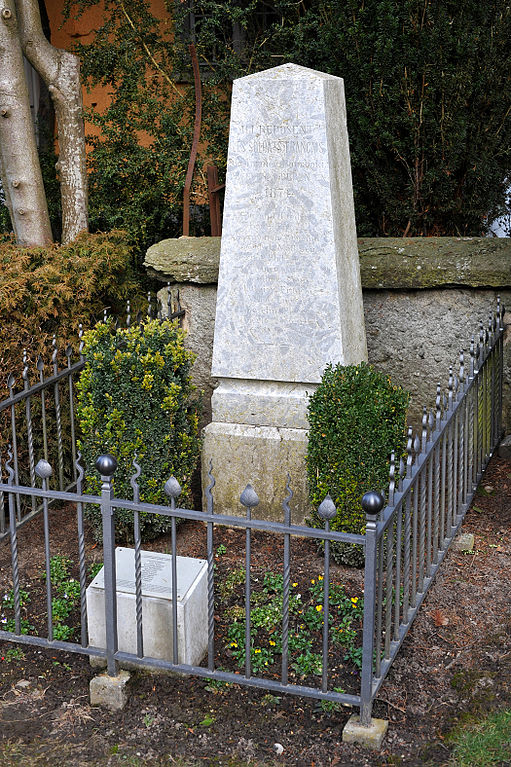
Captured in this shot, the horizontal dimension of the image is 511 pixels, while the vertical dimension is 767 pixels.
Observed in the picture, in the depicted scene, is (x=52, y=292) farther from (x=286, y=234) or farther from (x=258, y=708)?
(x=258, y=708)

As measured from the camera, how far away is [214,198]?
6391 millimetres

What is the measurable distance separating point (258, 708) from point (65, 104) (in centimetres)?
507

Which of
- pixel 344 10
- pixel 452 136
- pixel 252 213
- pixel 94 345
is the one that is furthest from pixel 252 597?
pixel 344 10

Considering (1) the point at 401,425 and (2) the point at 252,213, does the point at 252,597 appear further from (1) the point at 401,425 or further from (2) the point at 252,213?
(2) the point at 252,213

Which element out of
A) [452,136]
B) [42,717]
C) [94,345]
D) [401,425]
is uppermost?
[452,136]

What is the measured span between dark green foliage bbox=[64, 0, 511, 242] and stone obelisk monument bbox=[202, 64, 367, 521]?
3.99 ft

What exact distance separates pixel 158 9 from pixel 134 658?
21.4ft

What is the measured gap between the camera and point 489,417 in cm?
545

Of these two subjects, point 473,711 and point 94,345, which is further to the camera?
point 94,345

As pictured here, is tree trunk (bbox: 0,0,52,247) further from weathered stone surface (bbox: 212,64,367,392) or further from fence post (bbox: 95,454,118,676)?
fence post (bbox: 95,454,118,676)

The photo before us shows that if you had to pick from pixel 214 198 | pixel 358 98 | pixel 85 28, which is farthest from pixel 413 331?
pixel 85 28

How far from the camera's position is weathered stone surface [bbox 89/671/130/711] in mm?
3266

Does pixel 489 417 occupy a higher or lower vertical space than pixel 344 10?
lower

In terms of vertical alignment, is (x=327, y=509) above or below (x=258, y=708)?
above
